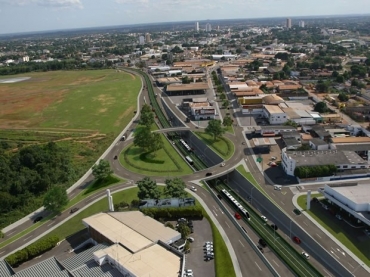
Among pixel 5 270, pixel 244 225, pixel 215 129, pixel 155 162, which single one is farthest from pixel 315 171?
pixel 5 270

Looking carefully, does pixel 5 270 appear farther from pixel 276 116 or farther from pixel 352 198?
pixel 276 116

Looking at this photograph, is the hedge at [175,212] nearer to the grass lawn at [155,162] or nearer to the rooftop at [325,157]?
the grass lawn at [155,162]

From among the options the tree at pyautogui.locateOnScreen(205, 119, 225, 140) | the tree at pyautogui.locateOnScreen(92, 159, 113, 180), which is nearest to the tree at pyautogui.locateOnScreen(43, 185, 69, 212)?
the tree at pyautogui.locateOnScreen(92, 159, 113, 180)

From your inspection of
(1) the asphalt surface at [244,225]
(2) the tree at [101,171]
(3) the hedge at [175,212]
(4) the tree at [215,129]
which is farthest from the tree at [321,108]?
(2) the tree at [101,171]

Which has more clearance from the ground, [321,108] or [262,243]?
[321,108]

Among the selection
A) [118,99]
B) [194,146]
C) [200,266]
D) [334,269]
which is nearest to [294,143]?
[194,146]

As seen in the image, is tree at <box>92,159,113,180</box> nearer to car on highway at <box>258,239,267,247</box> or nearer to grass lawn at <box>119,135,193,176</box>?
grass lawn at <box>119,135,193,176</box>
